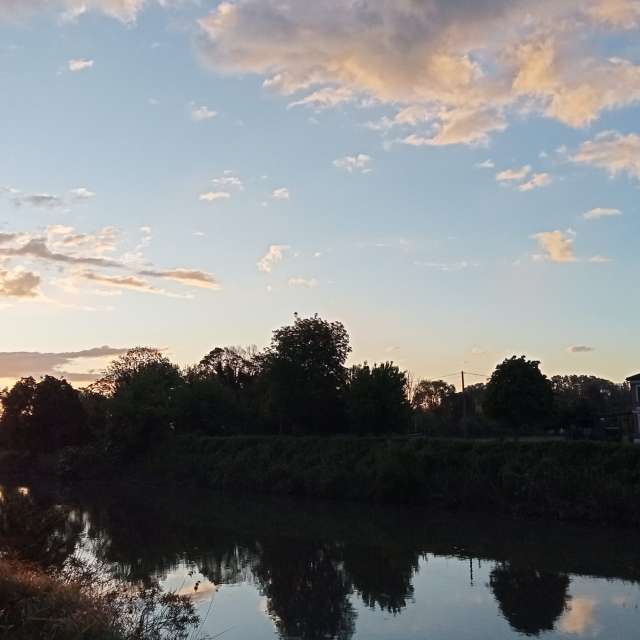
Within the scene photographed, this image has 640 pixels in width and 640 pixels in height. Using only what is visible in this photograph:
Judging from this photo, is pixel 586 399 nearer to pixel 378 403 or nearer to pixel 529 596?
pixel 378 403

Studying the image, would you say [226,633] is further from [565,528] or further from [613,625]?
[565,528]

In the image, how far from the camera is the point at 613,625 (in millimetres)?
15273

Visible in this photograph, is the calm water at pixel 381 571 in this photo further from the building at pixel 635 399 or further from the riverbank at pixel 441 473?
the building at pixel 635 399

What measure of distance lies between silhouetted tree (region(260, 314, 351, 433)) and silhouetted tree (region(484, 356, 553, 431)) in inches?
459

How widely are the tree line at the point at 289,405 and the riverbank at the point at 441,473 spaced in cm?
470

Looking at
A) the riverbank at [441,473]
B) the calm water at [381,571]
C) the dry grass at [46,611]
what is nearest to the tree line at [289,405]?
the riverbank at [441,473]

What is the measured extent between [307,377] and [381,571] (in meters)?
30.9

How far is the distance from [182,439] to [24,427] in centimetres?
1993

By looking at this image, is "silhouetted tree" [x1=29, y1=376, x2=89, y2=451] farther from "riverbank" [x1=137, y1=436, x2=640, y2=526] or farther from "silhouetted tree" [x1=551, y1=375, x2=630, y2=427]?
"silhouetted tree" [x1=551, y1=375, x2=630, y2=427]

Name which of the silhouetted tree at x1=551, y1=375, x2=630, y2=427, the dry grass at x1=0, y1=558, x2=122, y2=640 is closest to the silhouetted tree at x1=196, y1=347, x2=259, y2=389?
the silhouetted tree at x1=551, y1=375, x2=630, y2=427

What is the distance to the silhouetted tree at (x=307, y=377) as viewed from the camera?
5231cm

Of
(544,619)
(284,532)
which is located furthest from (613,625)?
(284,532)

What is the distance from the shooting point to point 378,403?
47906 mm

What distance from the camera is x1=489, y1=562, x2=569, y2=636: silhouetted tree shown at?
1560cm
